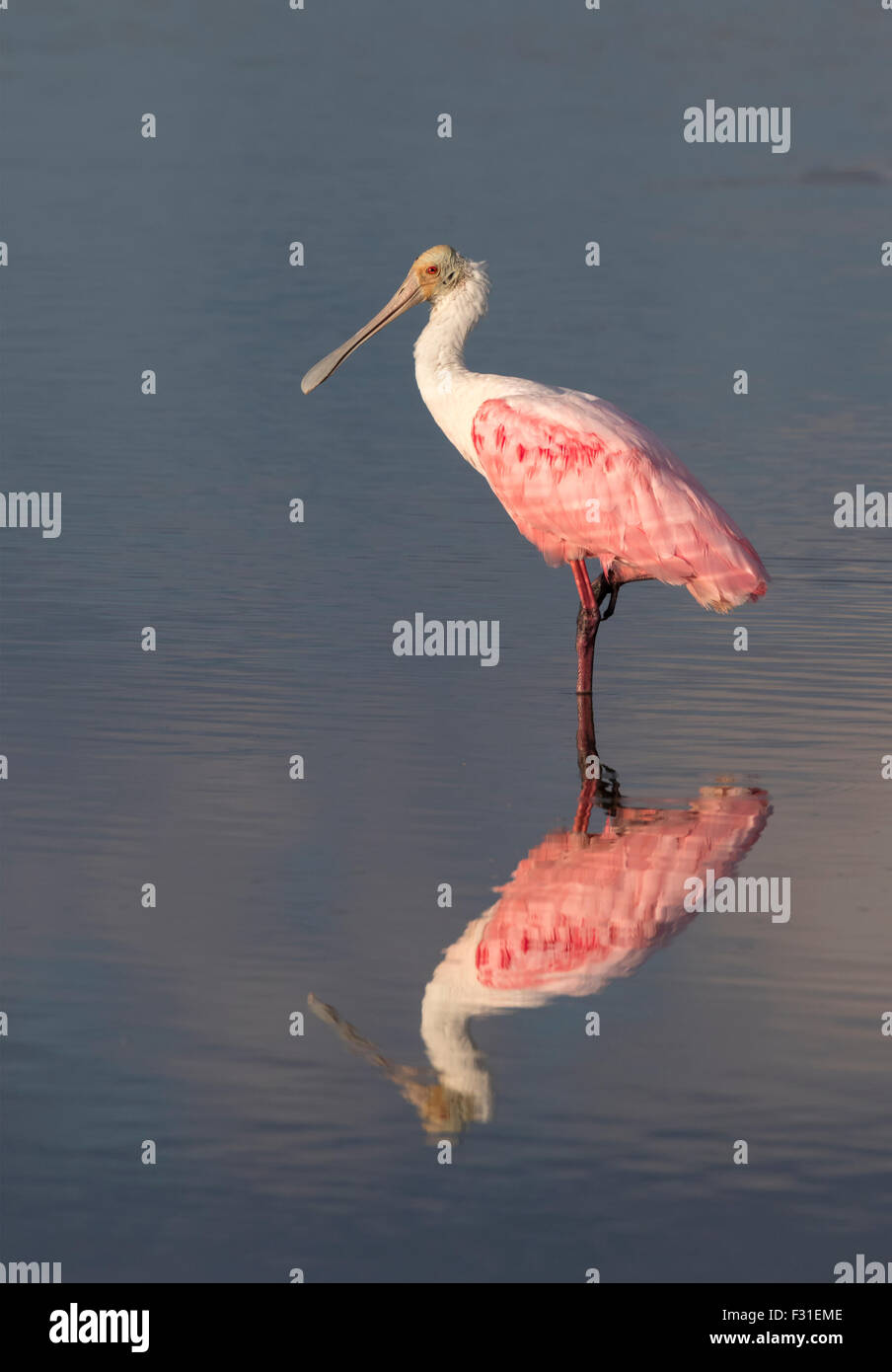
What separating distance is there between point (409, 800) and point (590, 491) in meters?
3.05

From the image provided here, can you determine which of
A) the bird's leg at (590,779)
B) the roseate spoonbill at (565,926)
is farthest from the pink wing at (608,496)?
the roseate spoonbill at (565,926)

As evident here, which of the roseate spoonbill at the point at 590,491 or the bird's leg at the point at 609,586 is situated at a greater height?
the roseate spoonbill at the point at 590,491

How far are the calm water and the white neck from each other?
1475 mm

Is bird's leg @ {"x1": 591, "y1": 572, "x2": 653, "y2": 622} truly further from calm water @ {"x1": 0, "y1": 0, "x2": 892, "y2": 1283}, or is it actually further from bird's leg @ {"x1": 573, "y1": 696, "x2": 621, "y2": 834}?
bird's leg @ {"x1": 573, "y1": 696, "x2": 621, "y2": 834}

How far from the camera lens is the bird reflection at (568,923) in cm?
812


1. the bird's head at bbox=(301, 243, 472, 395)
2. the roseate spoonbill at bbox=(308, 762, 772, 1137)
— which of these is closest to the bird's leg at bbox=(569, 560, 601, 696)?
the roseate spoonbill at bbox=(308, 762, 772, 1137)

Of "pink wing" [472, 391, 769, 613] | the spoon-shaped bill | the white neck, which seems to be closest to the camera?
"pink wing" [472, 391, 769, 613]

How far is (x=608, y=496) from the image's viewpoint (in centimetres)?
1366

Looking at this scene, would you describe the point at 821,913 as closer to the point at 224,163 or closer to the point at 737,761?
the point at 737,761

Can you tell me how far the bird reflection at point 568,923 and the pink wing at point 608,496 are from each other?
212cm

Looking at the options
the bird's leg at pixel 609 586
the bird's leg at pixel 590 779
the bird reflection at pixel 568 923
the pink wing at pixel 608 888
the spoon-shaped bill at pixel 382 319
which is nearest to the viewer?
the bird reflection at pixel 568 923

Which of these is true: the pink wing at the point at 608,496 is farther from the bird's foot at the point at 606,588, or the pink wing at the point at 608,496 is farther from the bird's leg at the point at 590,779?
the bird's leg at the point at 590,779

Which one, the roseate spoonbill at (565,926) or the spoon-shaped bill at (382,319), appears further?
the spoon-shaped bill at (382,319)

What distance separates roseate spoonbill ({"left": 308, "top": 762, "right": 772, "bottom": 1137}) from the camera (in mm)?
8125
